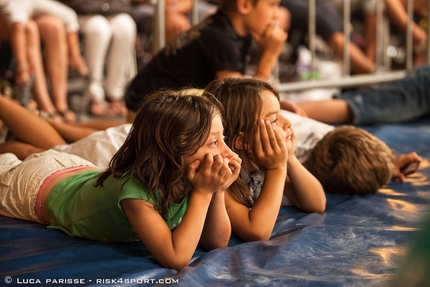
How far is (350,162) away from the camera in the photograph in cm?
192

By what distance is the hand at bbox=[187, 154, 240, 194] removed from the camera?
1313mm

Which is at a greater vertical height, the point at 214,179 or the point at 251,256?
the point at 214,179

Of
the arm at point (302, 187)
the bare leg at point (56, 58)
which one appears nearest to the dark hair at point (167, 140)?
the arm at point (302, 187)

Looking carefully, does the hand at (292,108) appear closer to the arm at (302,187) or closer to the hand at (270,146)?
the arm at (302,187)

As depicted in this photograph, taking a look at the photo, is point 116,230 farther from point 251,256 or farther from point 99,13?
point 99,13

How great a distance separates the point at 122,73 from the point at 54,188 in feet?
7.12

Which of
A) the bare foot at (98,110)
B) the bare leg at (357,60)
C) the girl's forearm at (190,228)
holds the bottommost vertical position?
the bare foot at (98,110)

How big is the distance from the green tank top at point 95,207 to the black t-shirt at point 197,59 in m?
0.79

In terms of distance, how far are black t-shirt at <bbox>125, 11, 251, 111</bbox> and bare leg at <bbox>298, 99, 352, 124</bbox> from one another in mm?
437

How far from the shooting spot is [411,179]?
2189 millimetres

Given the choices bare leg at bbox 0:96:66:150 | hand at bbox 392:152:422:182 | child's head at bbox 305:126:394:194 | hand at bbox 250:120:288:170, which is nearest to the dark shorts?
hand at bbox 392:152:422:182

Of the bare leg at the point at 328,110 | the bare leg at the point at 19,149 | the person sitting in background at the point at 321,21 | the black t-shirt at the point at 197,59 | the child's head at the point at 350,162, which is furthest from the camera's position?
the person sitting in background at the point at 321,21

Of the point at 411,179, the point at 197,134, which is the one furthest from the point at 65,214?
the point at 411,179

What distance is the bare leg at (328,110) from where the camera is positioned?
276cm
